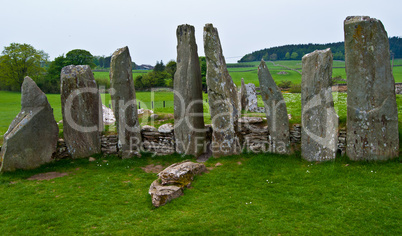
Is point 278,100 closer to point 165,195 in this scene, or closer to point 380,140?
point 380,140

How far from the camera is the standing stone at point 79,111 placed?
42.9ft

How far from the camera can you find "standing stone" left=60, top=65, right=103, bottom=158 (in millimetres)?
13078

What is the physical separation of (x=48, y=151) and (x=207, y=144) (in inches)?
258

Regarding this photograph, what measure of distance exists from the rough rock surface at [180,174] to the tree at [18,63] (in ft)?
119

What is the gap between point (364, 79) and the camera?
10.6 m

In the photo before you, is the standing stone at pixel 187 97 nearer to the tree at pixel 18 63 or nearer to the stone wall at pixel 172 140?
the stone wall at pixel 172 140

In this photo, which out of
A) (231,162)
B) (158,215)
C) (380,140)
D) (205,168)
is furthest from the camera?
(231,162)

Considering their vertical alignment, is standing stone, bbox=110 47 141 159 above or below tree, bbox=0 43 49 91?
below

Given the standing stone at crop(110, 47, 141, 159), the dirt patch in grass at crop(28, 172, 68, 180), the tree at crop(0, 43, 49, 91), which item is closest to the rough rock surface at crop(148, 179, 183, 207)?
the standing stone at crop(110, 47, 141, 159)

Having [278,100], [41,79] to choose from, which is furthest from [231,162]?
[41,79]

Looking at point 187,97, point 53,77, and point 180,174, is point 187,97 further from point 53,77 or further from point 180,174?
point 53,77

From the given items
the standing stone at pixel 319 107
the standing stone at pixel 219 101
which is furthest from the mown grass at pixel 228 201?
the standing stone at pixel 219 101

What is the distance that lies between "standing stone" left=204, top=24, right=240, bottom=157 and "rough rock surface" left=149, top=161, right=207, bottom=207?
199 centimetres

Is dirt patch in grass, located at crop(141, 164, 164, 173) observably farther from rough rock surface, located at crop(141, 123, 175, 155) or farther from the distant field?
the distant field
